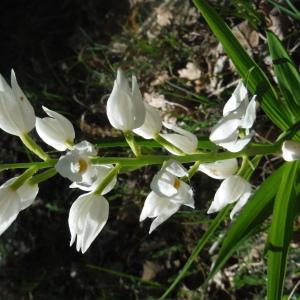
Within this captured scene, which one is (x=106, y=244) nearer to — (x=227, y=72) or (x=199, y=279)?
(x=199, y=279)

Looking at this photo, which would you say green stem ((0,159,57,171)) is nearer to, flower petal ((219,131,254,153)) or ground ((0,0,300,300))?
flower petal ((219,131,254,153))

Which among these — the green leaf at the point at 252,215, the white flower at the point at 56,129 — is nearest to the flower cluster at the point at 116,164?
the white flower at the point at 56,129

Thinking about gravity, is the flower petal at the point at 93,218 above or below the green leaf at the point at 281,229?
above

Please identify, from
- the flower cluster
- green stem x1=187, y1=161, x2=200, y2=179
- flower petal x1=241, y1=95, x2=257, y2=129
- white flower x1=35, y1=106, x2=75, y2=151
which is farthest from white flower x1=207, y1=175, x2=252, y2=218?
white flower x1=35, y1=106, x2=75, y2=151

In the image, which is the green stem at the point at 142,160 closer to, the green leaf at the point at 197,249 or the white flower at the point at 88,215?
the white flower at the point at 88,215

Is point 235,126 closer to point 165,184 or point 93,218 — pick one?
point 165,184

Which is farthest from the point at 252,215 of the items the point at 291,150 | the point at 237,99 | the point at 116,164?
the point at 116,164
